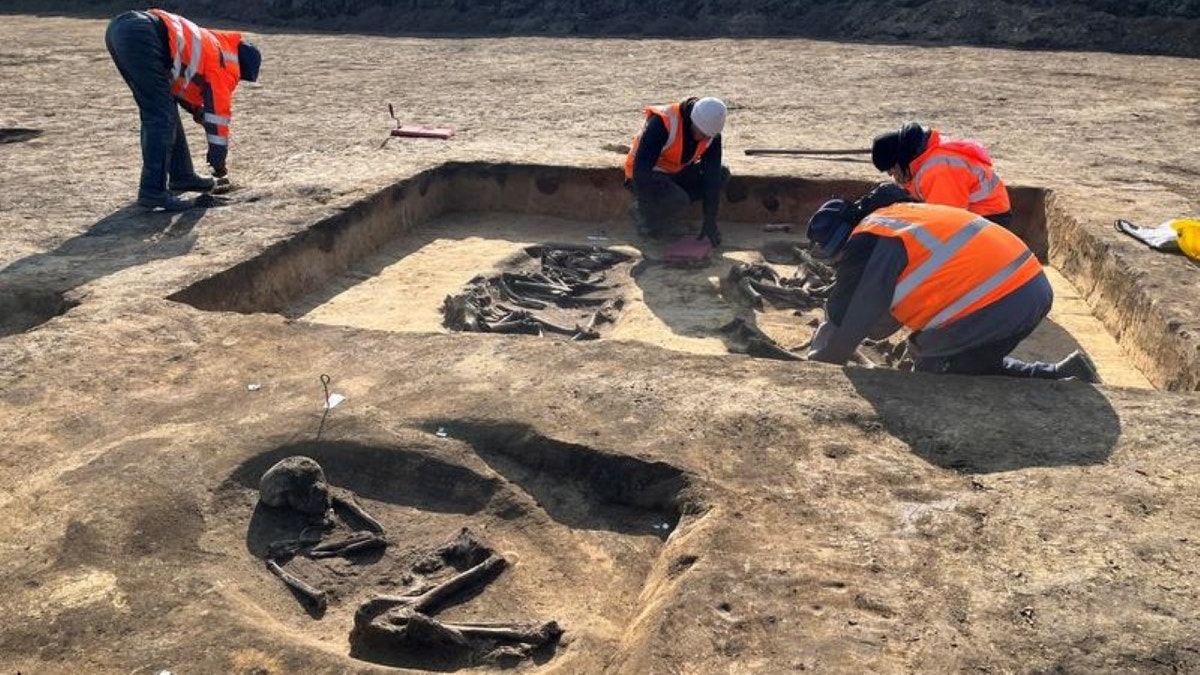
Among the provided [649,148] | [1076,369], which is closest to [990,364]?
[1076,369]

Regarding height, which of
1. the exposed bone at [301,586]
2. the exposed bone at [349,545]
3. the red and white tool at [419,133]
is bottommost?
the exposed bone at [301,586]

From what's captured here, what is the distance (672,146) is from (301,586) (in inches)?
214

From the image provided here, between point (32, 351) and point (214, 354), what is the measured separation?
0.90 meters

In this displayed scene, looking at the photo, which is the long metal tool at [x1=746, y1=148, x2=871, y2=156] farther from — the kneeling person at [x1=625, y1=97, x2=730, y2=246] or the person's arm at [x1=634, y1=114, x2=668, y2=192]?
the person's arm at [x1=634, y1=114, x2=668, y2=192]

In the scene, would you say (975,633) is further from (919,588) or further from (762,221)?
(762,221)

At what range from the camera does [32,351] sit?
5.40 meters

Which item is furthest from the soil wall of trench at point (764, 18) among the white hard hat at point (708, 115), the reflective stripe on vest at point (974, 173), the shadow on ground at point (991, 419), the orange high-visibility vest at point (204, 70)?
the shadow on ground at point (991, 419)

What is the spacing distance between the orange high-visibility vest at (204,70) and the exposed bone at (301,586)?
16.9 ft

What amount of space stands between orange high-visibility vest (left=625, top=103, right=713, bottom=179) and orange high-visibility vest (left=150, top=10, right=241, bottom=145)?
322 cm

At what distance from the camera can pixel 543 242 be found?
28.8 ft

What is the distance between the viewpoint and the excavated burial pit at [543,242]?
6.80m

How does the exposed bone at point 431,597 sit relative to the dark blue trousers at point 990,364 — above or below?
below

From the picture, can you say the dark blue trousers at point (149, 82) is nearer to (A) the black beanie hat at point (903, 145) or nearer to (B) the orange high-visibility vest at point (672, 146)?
(B) the orange high-visibility vest at point (672, 146)

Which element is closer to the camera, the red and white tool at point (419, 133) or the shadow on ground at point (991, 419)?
the shadow on ground at point (991, 419)
